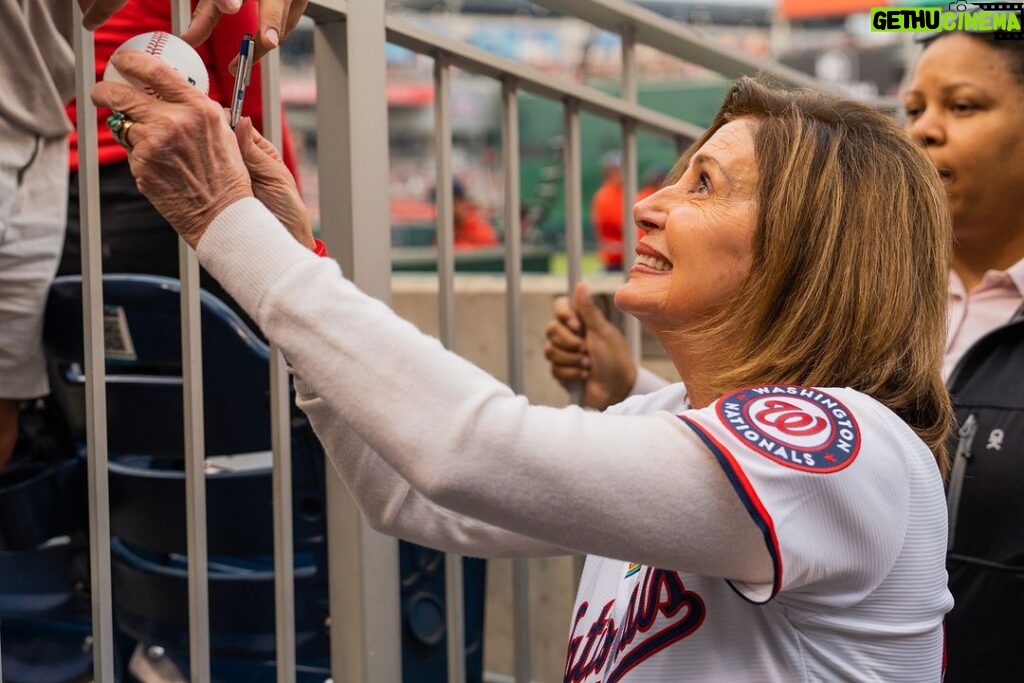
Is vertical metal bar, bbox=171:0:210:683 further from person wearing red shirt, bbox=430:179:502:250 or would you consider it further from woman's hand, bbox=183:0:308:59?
person wearing red shirt, bbox=430:179:502:250

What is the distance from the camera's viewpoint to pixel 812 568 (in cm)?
114

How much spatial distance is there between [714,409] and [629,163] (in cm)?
131

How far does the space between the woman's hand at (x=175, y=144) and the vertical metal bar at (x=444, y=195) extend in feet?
2.56

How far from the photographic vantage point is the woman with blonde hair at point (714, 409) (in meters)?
1.09

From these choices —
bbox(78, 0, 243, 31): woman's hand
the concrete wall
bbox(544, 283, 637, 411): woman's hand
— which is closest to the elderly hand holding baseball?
bbox(78, 0, 243, 31): woman's hand

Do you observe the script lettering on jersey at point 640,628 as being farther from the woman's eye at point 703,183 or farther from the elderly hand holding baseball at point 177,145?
the elderly hand holding baseball at point 177,145

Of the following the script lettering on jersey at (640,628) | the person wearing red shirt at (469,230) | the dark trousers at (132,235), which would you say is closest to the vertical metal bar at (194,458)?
the script lettering on jersey at (640,628)

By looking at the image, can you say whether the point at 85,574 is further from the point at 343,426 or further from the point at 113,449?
the point at 343,426

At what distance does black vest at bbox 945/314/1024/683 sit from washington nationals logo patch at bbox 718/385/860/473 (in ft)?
2.32

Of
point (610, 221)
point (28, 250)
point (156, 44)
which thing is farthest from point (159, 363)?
point (610, 221)

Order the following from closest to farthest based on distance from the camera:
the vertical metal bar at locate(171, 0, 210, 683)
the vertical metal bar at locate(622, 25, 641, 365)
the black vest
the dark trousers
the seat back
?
the vertical metal bar at locate(171, 0, 210, 683) → the black vest → the seat back → the dark trousers → the vertical metal bar at locate(622, 25, 641, 365)

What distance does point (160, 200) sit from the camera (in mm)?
1164

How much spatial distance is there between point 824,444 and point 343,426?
1.66 feet

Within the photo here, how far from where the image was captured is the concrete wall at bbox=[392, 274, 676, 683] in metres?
3.28
